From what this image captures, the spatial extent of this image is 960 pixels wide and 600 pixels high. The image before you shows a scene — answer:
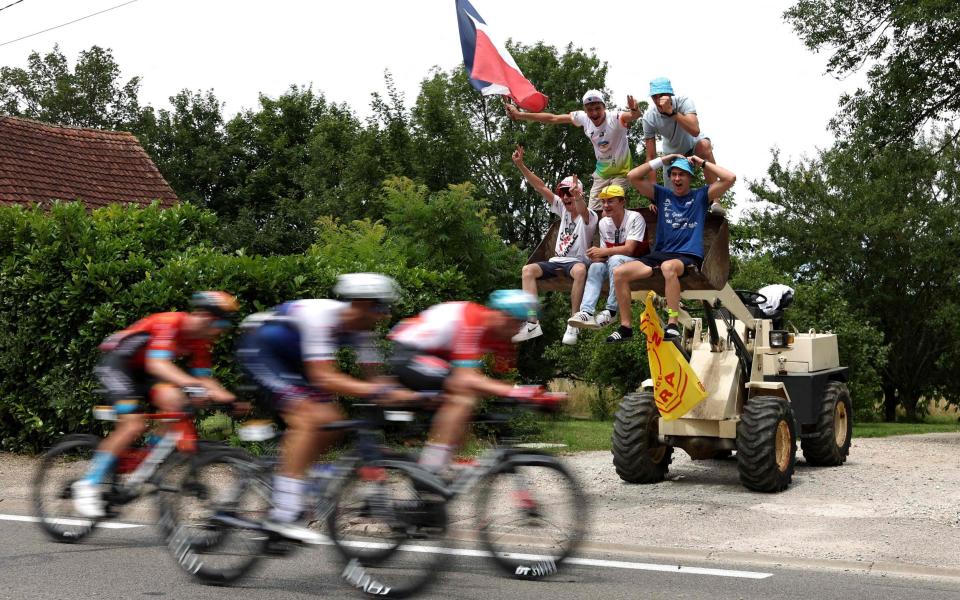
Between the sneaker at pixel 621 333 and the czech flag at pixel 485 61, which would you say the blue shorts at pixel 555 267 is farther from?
the czech flag at pixel 485 61

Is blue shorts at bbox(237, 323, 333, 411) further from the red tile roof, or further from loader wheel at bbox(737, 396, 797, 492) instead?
A: the red tile roof

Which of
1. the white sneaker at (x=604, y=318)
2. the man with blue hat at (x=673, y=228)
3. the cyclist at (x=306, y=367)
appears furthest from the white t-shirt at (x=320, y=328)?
the man with blue hat at (x=673, y=228)

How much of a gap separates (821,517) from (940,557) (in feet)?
6.11

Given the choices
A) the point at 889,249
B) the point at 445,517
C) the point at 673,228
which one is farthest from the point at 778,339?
the point at 889,249

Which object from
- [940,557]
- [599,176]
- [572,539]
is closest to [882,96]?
[599,176]

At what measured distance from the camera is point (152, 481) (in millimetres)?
8531

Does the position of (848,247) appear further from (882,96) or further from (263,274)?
(263,274)

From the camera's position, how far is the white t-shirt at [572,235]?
11.9 m

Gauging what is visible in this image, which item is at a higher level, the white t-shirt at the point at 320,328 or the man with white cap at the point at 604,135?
the man with white cap at the point at 604,135

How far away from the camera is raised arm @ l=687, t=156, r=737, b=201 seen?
11133mm

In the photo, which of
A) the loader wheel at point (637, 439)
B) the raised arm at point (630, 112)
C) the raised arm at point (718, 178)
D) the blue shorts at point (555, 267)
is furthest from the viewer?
the loader wheel at point (637, 439)

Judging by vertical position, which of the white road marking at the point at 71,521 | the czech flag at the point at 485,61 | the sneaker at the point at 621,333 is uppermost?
the czech flag at the point at 485,61

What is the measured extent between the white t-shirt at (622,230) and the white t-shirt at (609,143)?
62 cm

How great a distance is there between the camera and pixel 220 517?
7.47 m
